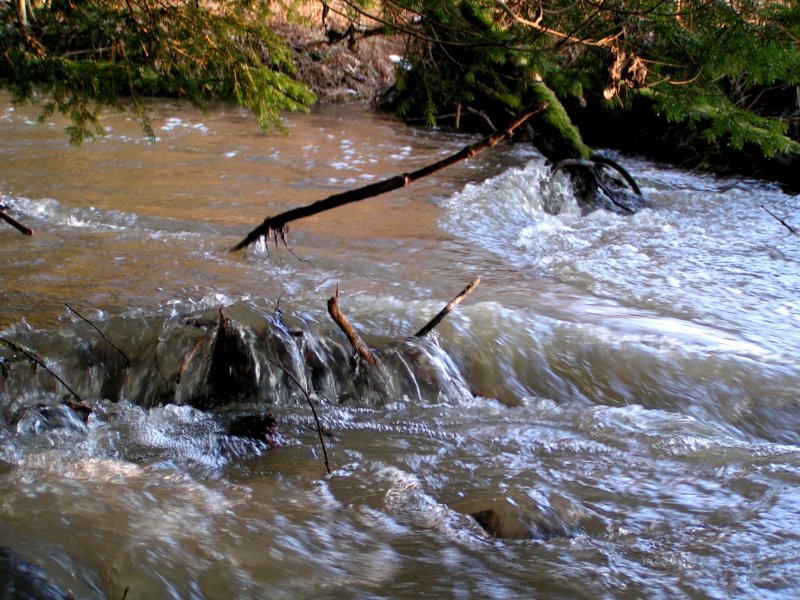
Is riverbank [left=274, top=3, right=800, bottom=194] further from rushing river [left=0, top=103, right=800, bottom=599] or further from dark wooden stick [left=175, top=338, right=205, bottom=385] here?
dark wooden stick [left=175, top=338, right=205, bottom=385]

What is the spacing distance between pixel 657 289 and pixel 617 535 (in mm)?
3231

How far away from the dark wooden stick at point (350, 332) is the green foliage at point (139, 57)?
1530 millimetres

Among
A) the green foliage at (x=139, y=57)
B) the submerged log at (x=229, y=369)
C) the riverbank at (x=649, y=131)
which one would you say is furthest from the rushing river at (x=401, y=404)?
the riverbank at (x=649, y=131)

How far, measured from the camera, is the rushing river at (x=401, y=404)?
2908 millimetres

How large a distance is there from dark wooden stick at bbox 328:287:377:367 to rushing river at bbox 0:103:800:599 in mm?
88

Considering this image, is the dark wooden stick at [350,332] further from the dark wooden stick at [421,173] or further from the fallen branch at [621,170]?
the fallen branch at [621,170]

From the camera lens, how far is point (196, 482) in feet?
11.3

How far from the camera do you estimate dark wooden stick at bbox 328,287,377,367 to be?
3.96 meters

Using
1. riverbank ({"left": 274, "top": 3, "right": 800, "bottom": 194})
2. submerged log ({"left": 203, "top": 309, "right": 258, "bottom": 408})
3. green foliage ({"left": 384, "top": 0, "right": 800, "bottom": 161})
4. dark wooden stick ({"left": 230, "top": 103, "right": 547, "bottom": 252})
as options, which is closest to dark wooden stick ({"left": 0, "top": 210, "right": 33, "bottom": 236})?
submerged log ({"left": 203, "top": 309, "right": 258, "bottom": 408})

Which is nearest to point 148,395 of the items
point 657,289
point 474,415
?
point 474,415

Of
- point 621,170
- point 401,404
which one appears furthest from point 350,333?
point 621,170

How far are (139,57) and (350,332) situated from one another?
7.38 ft

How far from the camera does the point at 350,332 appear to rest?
4184mm

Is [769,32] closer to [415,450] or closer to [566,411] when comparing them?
[566,411]
